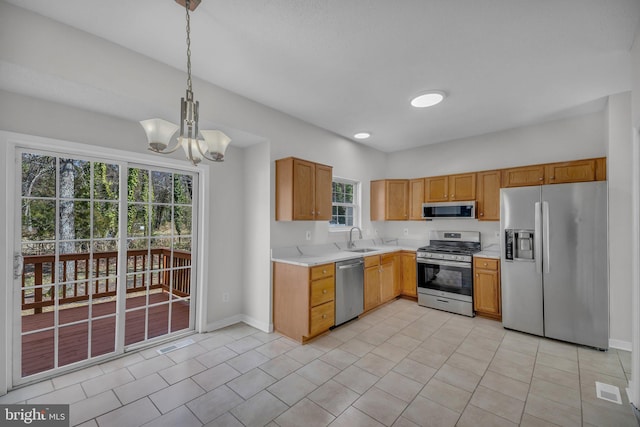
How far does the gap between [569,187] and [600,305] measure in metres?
1.33

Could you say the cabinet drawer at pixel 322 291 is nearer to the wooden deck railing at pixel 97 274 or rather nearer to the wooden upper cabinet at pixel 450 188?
the wooden deck railing at pixel 97 274

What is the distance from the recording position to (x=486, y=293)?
3869mm

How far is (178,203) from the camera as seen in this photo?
10.8 feet

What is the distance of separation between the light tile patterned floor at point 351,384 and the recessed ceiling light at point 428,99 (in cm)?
282

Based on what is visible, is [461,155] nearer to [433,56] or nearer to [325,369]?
[433,56]

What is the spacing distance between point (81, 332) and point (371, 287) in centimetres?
344

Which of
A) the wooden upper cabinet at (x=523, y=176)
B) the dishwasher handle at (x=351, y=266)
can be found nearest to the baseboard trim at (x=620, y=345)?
the wooden upper cabinet at (x=523, y=176)

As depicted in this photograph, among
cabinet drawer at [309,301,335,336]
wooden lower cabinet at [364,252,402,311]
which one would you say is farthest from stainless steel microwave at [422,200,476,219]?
cabinet drawer at [309,301,335,336]

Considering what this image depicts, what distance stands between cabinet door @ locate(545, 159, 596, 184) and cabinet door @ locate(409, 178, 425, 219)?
1.78 metres

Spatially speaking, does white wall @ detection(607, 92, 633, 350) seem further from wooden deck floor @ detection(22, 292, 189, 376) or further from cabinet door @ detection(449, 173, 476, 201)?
wooden deck floor @ detection(22, 292, 189, 376)

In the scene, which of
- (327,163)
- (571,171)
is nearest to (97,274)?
(327,163)

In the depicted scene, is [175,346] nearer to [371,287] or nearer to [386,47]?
[371,287]

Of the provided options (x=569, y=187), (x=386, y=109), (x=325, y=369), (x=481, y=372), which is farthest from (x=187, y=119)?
(x=569, y=187)

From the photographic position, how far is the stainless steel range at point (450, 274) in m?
4.01
